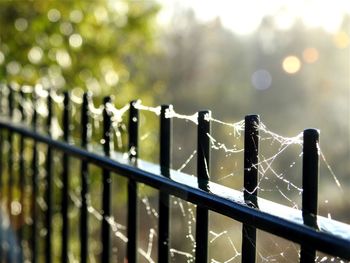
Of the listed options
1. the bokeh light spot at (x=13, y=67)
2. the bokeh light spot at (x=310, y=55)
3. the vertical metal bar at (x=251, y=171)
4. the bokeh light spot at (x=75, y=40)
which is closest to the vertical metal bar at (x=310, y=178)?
the vertical metal bar at (x=251, y=171)

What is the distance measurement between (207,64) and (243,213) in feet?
82.5

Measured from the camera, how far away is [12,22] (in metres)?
8.12

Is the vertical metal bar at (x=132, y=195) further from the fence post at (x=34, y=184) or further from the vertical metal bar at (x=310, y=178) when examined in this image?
the fence post at (x=34, y=184)

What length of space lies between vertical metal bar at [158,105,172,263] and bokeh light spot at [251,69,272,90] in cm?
2511

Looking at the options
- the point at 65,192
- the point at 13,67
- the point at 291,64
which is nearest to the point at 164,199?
the point at 65,192

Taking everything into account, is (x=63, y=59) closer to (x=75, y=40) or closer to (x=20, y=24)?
(x=75, y=40)

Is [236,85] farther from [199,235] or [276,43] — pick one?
[199,235]

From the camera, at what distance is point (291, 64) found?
26.0 metres

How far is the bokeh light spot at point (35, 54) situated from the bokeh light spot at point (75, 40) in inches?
18.9

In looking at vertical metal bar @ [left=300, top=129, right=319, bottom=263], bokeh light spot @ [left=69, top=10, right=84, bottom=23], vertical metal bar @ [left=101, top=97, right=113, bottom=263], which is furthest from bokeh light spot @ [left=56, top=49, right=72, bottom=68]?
vertical metal bar @ [left=300, top=129, right=319, bottom=263]

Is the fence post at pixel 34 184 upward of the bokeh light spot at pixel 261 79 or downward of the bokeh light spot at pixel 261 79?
upward

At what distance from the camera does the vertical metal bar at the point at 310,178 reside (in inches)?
50.6

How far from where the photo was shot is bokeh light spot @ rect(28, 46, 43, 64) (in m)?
8.07

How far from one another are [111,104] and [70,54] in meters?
6.70
